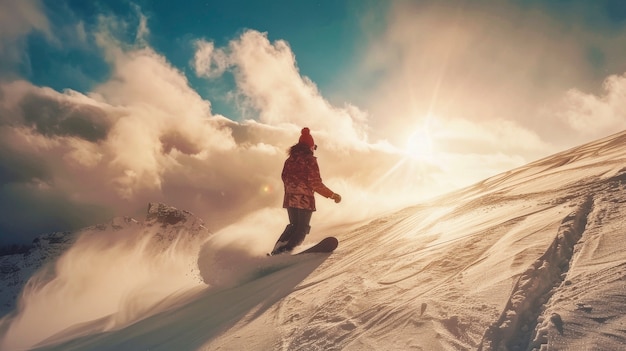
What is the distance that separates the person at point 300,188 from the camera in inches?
300

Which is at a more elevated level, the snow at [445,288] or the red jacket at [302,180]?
the red jacket at [302,180]

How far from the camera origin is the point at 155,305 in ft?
24.5

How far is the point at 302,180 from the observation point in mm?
7691

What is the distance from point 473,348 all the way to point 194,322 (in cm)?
374

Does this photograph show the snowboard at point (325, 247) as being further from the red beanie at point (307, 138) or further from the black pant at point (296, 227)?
the red beanie at point (307, 138)

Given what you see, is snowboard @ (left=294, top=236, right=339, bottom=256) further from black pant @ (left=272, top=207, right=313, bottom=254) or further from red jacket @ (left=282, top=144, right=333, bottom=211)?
red jacket @ (left=282, top=144, right=333, bottom=211)

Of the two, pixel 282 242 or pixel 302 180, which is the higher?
pixel 302 180

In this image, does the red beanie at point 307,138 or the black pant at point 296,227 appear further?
the red beanie at point 307,138

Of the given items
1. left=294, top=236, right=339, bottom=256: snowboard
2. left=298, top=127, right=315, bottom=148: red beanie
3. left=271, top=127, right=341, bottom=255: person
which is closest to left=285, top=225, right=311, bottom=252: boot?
left=271, top=127, right=341, bottom=255: person

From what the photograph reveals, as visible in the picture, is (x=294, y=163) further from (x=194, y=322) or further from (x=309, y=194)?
(x=194, y=322)

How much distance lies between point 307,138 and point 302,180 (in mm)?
909

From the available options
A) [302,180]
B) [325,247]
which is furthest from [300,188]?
[325,247]

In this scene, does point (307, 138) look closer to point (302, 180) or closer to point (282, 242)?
point (302, 180)

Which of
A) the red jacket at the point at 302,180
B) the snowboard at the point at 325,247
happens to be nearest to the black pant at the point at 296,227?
the red jacket at the point at 302,180
